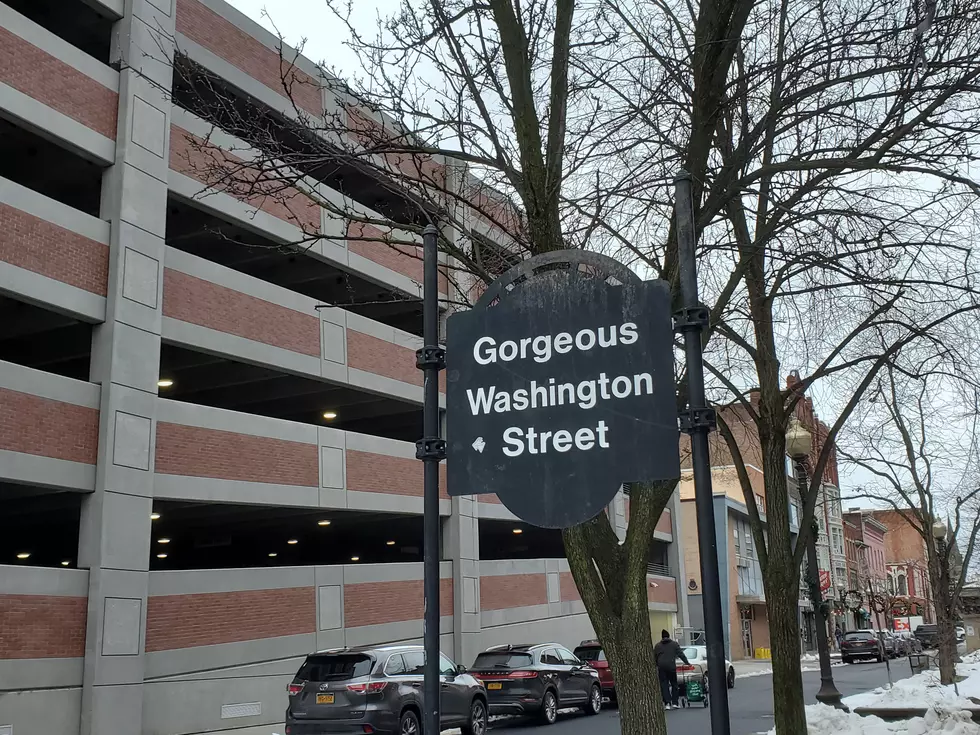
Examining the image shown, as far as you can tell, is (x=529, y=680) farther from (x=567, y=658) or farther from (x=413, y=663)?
(x=413, y=663)

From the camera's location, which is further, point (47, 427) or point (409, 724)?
point (47, 427)

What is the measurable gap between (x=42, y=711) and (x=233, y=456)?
5.91m

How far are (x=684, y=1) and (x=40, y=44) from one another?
40.2 feet

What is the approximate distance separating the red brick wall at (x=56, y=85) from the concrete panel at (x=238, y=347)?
148 inches

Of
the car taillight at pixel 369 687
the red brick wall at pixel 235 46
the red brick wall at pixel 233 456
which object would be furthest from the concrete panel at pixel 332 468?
the red brick wall at pixel 235 46

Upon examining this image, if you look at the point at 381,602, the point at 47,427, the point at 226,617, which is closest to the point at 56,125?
the point at 47,427

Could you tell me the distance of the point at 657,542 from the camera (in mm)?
41281

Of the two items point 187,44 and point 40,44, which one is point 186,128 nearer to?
point 187,44

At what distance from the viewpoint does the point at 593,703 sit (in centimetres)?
2239

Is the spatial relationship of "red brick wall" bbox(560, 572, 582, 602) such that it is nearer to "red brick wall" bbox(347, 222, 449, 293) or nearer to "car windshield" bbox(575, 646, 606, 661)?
"car windshield" bbox(575, 646, 606, 661)

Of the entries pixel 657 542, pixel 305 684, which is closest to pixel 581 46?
pixel 305 684

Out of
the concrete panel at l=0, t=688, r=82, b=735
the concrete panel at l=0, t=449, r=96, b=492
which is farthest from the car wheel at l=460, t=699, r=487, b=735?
the concrete panel at l=0, t=449, r=96, b=492

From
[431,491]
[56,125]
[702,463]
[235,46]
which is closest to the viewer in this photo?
[702,463]

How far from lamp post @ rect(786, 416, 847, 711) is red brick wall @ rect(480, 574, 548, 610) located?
1085 centimetres
